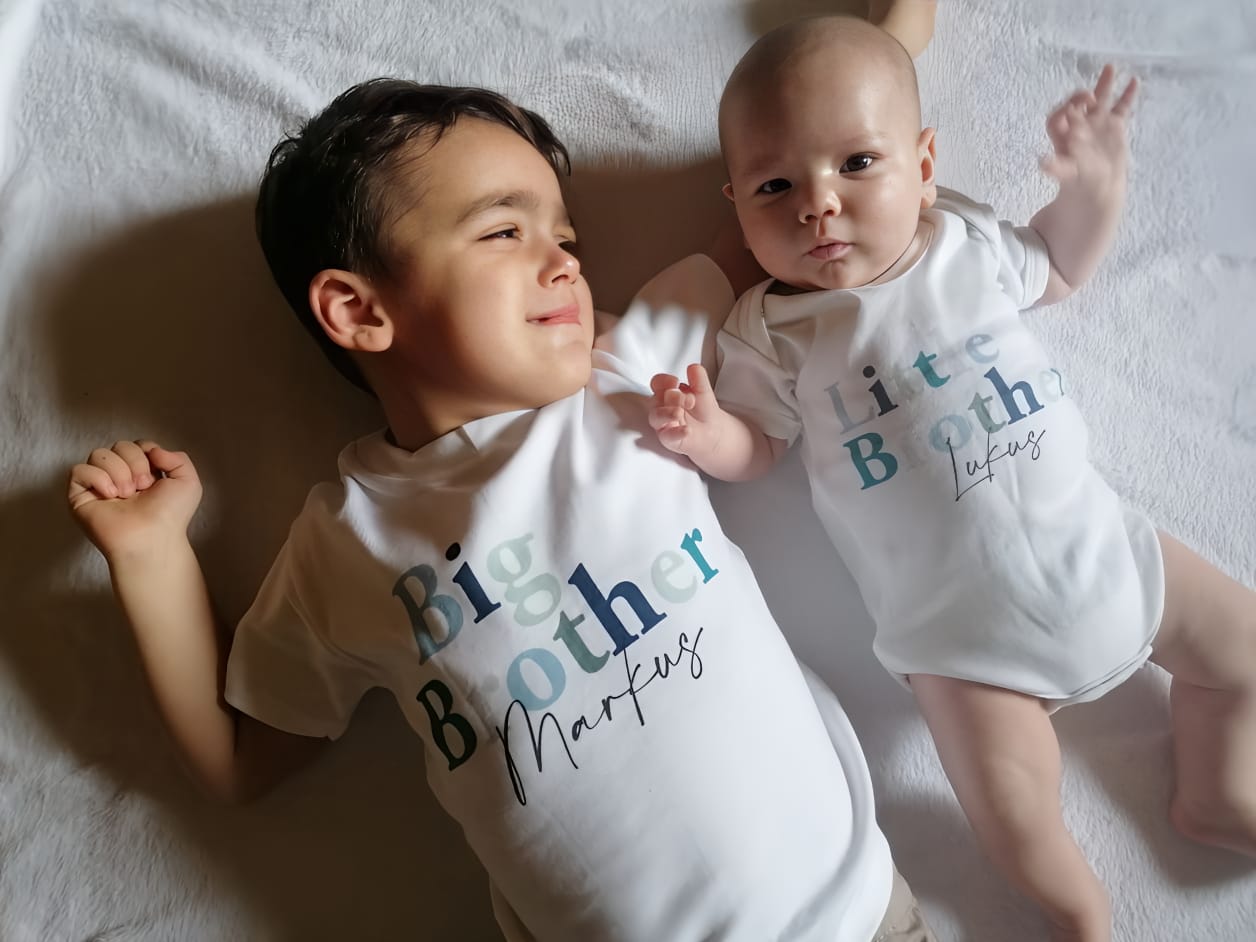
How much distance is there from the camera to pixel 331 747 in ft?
3.44

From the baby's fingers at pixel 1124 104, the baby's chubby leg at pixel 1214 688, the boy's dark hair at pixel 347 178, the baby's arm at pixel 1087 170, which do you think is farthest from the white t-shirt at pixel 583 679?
the baby's fingers at pixel 1124 104

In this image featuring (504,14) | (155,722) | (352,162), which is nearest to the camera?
(352,162)

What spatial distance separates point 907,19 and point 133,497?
1.06 meters

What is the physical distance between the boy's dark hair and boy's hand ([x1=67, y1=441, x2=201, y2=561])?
0.22m

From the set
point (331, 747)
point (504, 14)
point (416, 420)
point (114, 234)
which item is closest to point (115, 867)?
point (331, 747)

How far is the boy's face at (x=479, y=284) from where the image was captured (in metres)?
0.92

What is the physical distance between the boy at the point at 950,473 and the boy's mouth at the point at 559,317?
127 millimetres

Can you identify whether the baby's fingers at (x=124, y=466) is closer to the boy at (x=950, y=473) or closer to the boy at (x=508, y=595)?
the boy at (x=508, y=595)

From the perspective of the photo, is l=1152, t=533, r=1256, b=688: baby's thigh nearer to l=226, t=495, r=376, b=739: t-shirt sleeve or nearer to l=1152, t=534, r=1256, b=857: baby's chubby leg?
l=1152, t=534, r=1256, b=857: baby's chubby leg

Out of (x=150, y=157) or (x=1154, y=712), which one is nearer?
(x=1154, y=712)

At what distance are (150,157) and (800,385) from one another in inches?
33.6

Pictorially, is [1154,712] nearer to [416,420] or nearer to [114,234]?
[416,420]

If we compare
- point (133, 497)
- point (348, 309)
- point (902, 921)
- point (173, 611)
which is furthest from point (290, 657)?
point (902, 921)

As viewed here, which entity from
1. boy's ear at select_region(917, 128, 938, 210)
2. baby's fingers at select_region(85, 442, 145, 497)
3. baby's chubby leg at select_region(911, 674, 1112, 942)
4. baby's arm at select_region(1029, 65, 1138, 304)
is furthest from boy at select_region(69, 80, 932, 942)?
baby's arm at select_region(1029, 65, 1138, 304)
